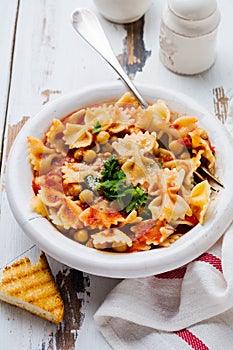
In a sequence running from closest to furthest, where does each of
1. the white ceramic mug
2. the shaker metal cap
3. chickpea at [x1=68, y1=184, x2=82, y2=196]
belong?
chickpea at [x1=68, y1=184, x2=82, y2=196] < the shaker metal cap < the white ceramic mug

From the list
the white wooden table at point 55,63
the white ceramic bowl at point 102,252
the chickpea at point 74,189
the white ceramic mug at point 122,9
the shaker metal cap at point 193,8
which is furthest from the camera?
the white ceramic mug at point 122,9

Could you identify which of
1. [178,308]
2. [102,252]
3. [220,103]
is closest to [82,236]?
[102,252]

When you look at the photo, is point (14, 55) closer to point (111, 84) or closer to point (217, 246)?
point (111, 84)

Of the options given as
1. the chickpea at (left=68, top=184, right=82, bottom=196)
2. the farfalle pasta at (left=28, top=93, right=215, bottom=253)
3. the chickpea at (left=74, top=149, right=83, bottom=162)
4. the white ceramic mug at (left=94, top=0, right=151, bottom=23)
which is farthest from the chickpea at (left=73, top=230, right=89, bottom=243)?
the white ceramic mug at (left=94, top=0, right=151, bottom=23)

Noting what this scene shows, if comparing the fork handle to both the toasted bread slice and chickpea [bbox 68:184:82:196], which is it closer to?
chickpea [bbox 68:184:82:196]

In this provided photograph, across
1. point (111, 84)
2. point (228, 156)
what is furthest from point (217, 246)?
point (111, 84)

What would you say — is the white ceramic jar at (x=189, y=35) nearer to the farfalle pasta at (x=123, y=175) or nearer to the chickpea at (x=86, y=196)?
the farfalle pasta at (x=123, y=175)

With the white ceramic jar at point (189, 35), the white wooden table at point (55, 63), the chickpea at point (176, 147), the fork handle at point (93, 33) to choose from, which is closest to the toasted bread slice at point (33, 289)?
the white wooden table at point (55, 63)
